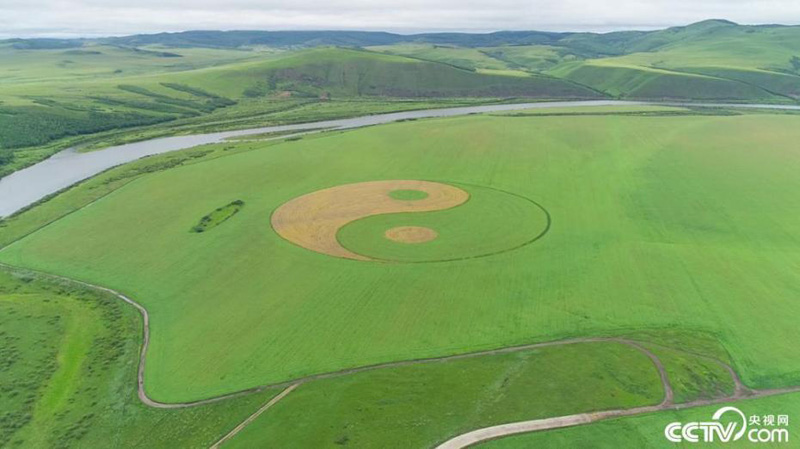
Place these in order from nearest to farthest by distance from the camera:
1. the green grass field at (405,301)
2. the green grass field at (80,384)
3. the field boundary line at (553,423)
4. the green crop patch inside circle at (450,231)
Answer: the field boundary line at (553,423) → the green grass field at (80,384) → the green grass field at (405,301) → the green crop patch inside circle at (450,231)

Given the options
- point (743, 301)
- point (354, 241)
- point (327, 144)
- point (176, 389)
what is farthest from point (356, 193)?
point (743, 301)

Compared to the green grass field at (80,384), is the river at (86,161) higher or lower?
higher

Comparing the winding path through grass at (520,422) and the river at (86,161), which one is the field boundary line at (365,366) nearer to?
the winding path through grass at (520,422)

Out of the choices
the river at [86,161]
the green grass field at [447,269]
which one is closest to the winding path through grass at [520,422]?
the green grass field at [447,269]

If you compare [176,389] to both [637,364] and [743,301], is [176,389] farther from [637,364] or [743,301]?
[743,301]

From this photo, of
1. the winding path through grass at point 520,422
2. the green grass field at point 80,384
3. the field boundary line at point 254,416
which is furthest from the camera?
the green grass field at point 80,384

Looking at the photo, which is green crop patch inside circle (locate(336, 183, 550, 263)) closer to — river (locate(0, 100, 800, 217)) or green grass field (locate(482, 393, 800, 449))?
green grass field (locate(482, 393, 800, 449))

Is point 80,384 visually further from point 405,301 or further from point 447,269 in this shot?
point 447,269
